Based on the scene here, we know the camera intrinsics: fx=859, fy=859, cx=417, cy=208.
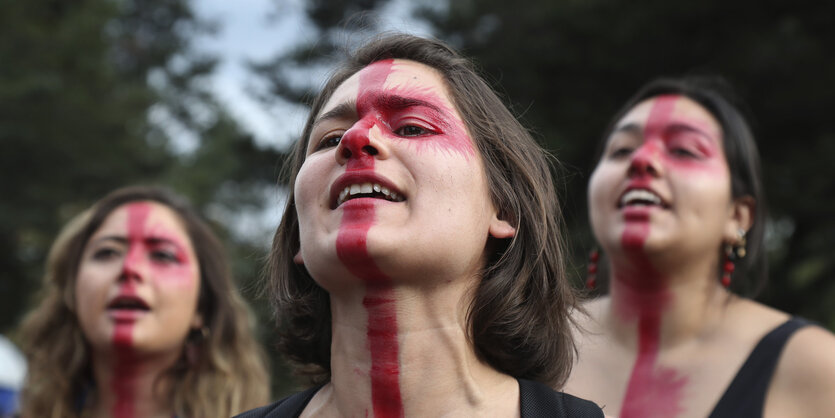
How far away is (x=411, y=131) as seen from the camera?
240 centimetres

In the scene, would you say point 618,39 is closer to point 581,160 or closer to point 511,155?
point 581,160

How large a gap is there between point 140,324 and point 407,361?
2101 mm

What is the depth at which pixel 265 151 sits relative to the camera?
1374 centimetres

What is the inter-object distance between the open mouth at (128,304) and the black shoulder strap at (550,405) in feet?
7.49

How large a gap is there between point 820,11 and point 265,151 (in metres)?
8.39

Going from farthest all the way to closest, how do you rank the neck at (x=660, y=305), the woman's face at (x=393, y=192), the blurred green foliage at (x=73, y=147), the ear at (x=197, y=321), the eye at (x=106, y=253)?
the blurred green foliage at (x=73, y=147) < the ear at (x=197, y=321) < the eye at (x=106, y=253) < the neck at (x=660, y=305) < the woman's face at (x=393, y=192)

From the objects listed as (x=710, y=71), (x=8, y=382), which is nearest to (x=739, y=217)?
(x=710, y=71)

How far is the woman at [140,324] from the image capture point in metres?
4.00

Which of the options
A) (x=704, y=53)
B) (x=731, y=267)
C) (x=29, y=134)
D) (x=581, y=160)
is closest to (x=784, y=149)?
(x=704, y=53)

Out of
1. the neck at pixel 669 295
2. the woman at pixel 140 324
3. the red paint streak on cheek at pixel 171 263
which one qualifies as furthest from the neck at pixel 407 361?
the red paint streak on cheek at pixel 171 263

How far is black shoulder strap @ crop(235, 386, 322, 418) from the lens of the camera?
7.78 feet

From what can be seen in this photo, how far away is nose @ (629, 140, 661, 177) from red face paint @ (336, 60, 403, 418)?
5.64ft

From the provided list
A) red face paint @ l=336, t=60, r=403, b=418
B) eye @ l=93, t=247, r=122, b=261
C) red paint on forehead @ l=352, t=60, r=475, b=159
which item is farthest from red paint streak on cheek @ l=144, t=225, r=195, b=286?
red face paint @ l=336, t=60, r=403, b=418

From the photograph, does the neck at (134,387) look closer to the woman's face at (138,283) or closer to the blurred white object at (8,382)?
the woman's face at (138,283)
